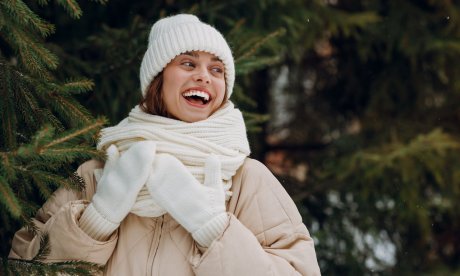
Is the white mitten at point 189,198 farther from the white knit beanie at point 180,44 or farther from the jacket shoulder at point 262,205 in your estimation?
the white knit beanie at point 180,44

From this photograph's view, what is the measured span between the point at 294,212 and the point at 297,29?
9.59ft

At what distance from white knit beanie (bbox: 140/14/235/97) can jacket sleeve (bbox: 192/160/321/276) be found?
0.45m

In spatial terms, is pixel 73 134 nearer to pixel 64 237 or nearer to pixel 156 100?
pixel 64 237

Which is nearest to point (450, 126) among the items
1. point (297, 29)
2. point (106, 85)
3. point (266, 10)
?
point (297, 29)

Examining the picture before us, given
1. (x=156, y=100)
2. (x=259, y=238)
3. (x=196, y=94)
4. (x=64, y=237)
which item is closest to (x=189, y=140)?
(x=196, y=94)

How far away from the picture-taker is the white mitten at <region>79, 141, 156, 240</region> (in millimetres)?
2287

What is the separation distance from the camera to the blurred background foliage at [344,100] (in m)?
3.85

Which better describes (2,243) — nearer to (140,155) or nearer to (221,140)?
(140,155)

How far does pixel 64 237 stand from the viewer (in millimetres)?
2285

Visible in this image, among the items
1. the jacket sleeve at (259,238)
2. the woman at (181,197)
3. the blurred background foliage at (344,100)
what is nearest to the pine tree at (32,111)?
the woman at (181,197)

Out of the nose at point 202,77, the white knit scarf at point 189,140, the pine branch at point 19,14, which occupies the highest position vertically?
the pine branch at point 19,14

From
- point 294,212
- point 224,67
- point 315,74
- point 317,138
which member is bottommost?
point 317,138

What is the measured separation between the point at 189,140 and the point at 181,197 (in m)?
0.24

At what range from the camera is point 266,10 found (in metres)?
4.79
